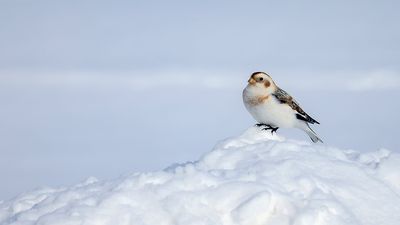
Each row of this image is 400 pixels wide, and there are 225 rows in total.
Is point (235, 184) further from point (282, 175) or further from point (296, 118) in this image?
point (296, 118)

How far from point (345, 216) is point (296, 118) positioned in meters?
5.75

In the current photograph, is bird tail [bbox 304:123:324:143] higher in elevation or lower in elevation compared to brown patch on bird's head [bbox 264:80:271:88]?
lower

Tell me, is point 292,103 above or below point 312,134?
above

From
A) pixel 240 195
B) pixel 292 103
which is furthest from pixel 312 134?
pixel 240 195

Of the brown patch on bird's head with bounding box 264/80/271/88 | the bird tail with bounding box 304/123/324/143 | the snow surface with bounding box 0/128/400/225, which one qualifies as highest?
the brown patch on bird's head with bounding box 264/80/271/88

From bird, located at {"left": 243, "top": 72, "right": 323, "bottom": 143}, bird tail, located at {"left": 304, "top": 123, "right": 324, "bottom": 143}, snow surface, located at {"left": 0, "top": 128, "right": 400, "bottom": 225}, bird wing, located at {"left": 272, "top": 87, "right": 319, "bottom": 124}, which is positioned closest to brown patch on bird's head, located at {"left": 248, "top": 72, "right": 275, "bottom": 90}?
bird, located at {"left": 243, "top": 72, "right": 323, "bottom": 143}

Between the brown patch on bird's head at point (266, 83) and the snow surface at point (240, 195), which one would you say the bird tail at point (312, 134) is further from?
the snow surface at point (240, 195)

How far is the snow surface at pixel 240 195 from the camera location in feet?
22.7

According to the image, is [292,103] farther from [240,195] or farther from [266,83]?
[240,195]

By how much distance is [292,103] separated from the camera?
12492 millimetres

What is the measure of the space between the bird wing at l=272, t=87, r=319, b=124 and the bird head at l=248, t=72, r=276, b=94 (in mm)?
207

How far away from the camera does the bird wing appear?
12109 mm

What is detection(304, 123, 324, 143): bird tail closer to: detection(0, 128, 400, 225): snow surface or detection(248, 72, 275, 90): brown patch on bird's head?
detection(248, 72, 275, 90): brown patch on bird's head

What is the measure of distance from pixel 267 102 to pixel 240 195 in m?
4.91
